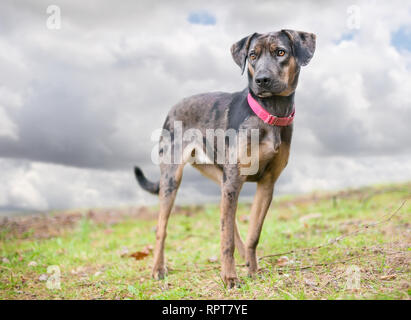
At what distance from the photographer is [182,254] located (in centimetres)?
646

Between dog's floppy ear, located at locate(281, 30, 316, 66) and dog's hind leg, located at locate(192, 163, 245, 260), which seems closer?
dog's floppy ear, located at locate(281, 30, 316, 66)

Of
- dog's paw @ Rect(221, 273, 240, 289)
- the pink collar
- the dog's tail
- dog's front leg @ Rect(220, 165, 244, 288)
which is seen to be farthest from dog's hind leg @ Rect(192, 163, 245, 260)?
the pink collar

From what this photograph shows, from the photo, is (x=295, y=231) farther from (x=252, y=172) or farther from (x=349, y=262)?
(x=252, y=172)

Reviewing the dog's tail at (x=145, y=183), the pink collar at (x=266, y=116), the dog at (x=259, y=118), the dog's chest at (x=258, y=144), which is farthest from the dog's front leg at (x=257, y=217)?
the dog's tail at (x=145, y=183)

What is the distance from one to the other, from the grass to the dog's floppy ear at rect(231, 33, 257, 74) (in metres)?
2.50

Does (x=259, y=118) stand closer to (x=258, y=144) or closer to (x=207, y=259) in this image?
(x=258, y=144)

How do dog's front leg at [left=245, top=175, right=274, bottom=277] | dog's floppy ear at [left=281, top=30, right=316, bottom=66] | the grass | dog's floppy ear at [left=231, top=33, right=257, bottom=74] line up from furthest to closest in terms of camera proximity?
1. dog's front leg at [left=245, top=175, right=274, bottom=277]
2. dog's floppy ear at [left=231, top=33, right=257, bottom=74]
3. dog's floppy ear at [left=281, top=30, right=316, bottom=66]
4. the grass

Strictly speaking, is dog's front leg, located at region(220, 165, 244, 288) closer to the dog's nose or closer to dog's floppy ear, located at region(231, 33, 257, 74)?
the dog's nose

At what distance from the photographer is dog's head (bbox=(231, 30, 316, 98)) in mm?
3975

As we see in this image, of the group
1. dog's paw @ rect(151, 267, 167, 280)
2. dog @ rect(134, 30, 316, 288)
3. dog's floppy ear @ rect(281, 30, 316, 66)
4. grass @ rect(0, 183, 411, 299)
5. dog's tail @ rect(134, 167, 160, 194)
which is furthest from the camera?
dog's tail @ rect(134, 167, 160, 194)

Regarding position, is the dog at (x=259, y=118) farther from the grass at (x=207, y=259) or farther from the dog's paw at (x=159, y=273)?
the grass at (x=207, y=259)

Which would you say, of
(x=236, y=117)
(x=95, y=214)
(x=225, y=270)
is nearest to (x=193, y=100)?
(x=236, y=117)
